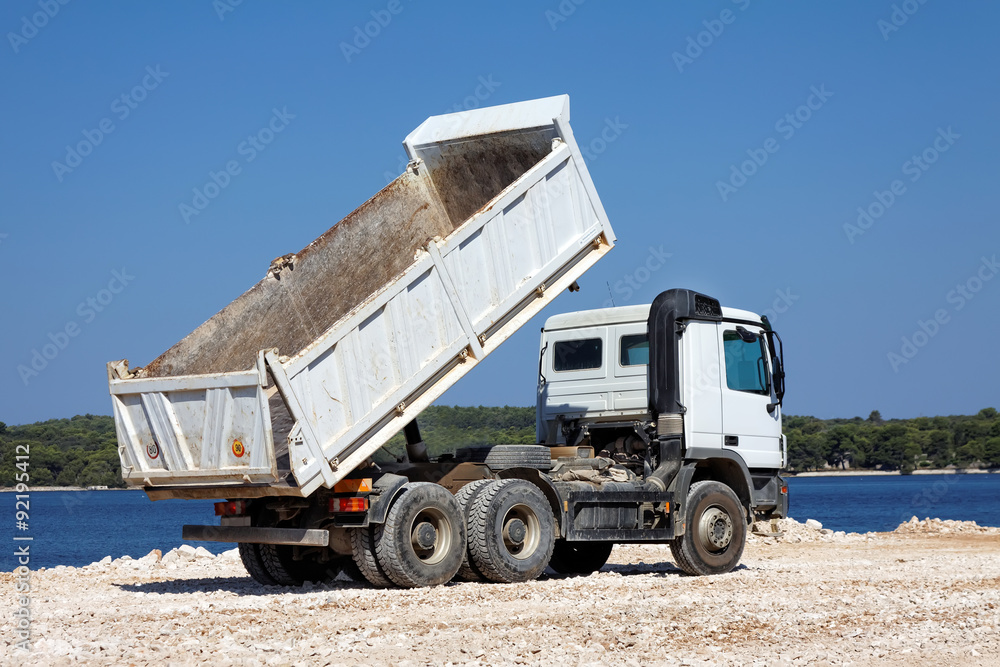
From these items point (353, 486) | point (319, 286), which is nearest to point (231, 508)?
point (353, 486)

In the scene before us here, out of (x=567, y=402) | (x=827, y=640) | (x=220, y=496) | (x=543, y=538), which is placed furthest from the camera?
(x=567, y=402)

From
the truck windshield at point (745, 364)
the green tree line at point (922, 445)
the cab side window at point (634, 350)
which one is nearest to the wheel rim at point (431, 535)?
the cab side window at point (634, 350)

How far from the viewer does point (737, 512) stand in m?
13.4

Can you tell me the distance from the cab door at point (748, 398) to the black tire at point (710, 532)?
0.58 m

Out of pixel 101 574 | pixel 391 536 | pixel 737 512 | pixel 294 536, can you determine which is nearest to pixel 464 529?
pixel 391 536

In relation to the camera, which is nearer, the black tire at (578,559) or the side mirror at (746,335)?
the side mirror at (746,335)

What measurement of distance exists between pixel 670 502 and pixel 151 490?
550 cm

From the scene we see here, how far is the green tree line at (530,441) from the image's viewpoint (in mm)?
12289

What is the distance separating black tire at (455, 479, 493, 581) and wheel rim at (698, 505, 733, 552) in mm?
2885

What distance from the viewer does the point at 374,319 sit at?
10391mm

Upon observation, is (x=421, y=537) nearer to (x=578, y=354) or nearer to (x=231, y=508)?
(x=231, y=508)

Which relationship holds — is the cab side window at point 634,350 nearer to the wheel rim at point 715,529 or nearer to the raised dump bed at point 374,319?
the raised dump bed at point 374,319

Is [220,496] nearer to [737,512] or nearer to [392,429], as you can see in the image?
[392,429]

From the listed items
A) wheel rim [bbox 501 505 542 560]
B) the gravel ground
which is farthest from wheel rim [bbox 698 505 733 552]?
wheel rim [bbox 501 505 542 560]
